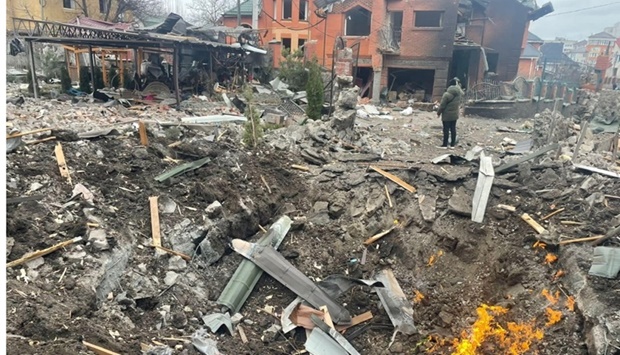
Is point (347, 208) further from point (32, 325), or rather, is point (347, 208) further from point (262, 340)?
point (32, 325)

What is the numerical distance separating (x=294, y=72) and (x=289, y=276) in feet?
57.7

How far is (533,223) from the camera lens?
6.30 meters

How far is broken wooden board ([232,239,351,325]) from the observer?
19.6ft

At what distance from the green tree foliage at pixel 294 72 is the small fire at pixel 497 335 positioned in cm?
1789

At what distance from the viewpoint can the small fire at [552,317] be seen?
16.0 feet

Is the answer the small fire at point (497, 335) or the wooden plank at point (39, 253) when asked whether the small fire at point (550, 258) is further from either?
the wooden plank at point (39, 253)

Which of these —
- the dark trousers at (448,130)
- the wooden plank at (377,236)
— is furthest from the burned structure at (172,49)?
the wooden plank at (377,236)

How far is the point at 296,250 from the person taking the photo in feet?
22.7

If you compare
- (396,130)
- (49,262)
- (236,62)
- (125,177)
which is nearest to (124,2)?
(236,62)

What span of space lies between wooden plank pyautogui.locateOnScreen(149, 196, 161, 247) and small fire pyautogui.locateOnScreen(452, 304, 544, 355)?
4.22 metres

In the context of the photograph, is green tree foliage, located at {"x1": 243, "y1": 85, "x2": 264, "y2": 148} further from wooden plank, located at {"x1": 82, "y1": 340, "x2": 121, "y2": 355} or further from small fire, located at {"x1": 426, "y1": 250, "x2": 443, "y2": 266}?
wooden plank, located at {"x1": 82, "y1": 340, "x2": 121, "y2": 355}

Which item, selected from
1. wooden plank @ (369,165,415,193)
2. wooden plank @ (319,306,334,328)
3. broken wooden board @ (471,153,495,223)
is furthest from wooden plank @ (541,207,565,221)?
wooden plank @ (319,306,334,328)

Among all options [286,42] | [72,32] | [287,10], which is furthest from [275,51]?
[72,32]

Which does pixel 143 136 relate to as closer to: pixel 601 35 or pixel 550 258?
pixel 550 258
